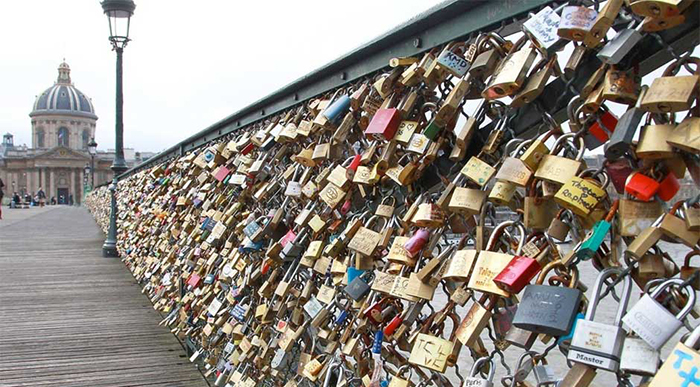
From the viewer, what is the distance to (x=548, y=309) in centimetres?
100

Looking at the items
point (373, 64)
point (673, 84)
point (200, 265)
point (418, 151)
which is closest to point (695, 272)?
point (673, 84)

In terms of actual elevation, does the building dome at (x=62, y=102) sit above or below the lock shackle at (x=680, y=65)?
below

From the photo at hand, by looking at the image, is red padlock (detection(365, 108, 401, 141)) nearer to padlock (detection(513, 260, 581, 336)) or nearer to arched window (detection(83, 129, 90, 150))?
padlock (detection(513, 260, 581, 336))

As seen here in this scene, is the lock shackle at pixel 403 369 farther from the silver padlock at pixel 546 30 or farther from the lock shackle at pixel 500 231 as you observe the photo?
the silver padlock at pixel 546 30

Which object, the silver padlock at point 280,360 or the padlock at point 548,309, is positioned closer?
the padlock at point 548,309

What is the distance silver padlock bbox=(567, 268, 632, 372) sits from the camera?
0.92 metres

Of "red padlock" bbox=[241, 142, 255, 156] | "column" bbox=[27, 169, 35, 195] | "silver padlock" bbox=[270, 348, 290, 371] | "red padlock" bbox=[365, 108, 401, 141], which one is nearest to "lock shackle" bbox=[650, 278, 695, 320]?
"red padlock" bbox=[365, 108, 401, 141]

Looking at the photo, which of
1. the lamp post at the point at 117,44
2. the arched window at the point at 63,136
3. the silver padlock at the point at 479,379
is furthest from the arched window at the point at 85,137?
the silver padlock at the point at 479,379

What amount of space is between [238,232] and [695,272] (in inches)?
92.7

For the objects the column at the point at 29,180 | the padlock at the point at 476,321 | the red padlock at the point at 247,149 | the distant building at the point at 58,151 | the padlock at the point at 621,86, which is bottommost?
the column at the point at 29,180

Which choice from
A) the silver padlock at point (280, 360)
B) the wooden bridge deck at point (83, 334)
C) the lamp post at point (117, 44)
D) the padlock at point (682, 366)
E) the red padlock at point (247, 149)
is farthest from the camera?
the lamp post at point (117, 44)

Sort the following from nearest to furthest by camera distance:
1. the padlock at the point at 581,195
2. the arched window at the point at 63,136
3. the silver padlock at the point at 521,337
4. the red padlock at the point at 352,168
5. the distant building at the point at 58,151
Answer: the padlock at the point at 581,195
the silver padlock at the point at 521,337
the red padlock at the point at 352,168
the distant building at the point at 58,151
the arched window at the point at 63,136

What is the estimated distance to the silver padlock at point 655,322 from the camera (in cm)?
89

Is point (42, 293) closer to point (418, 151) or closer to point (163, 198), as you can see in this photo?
point (163, 198)
